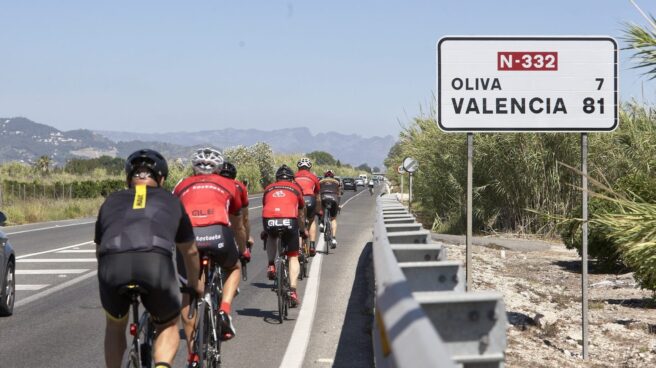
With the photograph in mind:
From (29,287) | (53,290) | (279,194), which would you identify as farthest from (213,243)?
(29,287)

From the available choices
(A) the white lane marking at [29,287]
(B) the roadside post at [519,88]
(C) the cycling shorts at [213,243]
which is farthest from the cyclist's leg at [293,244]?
(A) the white lane marking at [29,287]

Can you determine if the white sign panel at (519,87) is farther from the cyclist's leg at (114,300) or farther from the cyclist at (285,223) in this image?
the cyclist's leg at (114,300)

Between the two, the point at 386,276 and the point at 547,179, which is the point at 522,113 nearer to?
the point at 386,276

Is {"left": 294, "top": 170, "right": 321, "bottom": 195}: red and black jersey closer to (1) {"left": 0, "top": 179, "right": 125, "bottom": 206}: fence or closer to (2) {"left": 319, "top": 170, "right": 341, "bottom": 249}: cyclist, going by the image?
(2) {"left": 319, "top": 170, "right": 341, "bottom": 249}: cyclist

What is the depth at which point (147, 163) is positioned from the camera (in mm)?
5180

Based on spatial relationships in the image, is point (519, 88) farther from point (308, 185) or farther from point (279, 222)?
point (308, 185)

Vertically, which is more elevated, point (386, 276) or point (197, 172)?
point (197, 172)

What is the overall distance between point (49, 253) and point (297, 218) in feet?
32.4

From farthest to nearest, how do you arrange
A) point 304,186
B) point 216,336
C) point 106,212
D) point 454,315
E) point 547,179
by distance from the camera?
point 547,179 < point 304,186 < point 216,336 < point 106,212 < point 454,315

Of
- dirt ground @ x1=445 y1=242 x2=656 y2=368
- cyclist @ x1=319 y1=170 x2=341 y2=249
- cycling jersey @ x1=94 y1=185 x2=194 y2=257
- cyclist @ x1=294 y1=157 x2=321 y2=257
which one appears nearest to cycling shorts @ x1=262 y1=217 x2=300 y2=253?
dirt ground @ x1=445 y1=242 x2=656 y2=368

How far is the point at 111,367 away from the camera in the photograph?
510 cm

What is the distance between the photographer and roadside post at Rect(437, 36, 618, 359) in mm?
9000

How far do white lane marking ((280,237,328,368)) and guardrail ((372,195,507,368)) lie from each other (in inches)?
88.5

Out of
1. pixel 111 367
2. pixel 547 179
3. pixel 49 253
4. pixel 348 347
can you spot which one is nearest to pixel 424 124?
pixel 547 179
